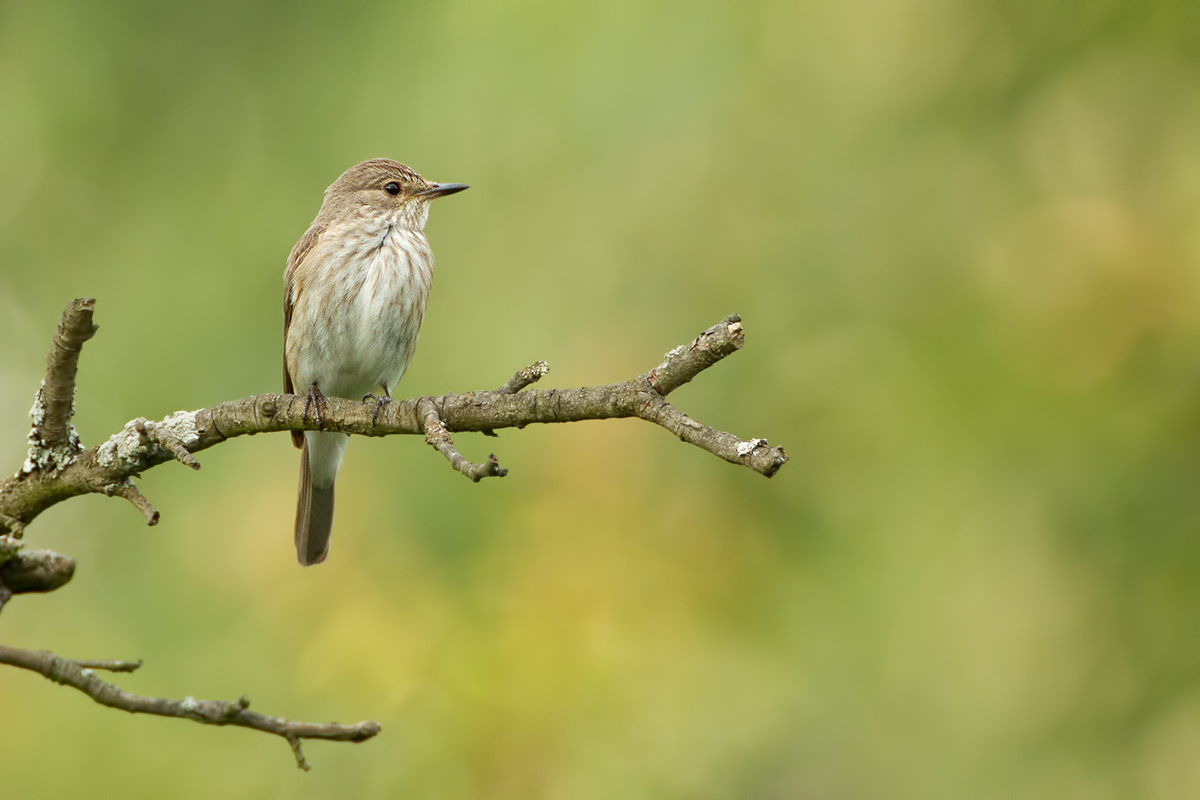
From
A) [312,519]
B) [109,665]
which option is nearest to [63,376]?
[109,665]

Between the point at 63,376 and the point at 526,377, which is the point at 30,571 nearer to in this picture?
the point at 63,376

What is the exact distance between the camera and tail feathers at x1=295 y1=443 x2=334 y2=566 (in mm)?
5793

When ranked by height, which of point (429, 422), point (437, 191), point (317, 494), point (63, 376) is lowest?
point (429, 422)

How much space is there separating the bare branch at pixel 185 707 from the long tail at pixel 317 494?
3388mm

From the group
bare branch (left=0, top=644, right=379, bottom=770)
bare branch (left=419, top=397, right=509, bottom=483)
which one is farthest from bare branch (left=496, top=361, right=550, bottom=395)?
bare branch (left=0, top=644, right=379, bottom=770)

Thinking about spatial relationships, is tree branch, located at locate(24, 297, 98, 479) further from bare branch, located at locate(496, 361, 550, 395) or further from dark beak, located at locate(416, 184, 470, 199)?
dark beak, located at locate(416, 184, 470, 199)

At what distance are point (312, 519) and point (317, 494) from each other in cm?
13

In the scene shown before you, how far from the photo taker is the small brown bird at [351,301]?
17.6ft

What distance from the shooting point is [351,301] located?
534 centimetres

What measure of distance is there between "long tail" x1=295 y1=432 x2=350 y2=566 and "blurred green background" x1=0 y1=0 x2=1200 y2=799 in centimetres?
27

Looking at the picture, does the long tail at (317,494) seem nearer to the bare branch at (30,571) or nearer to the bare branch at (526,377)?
the bare branch at (30,571)

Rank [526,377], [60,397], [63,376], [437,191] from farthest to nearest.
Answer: [437,191] → [60,397] → [63,376] → [526,377]

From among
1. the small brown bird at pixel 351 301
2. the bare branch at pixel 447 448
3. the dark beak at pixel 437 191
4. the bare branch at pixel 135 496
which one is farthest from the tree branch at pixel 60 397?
the dark beak at pixel 437 191

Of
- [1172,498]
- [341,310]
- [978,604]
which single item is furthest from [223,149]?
[1172,498]
